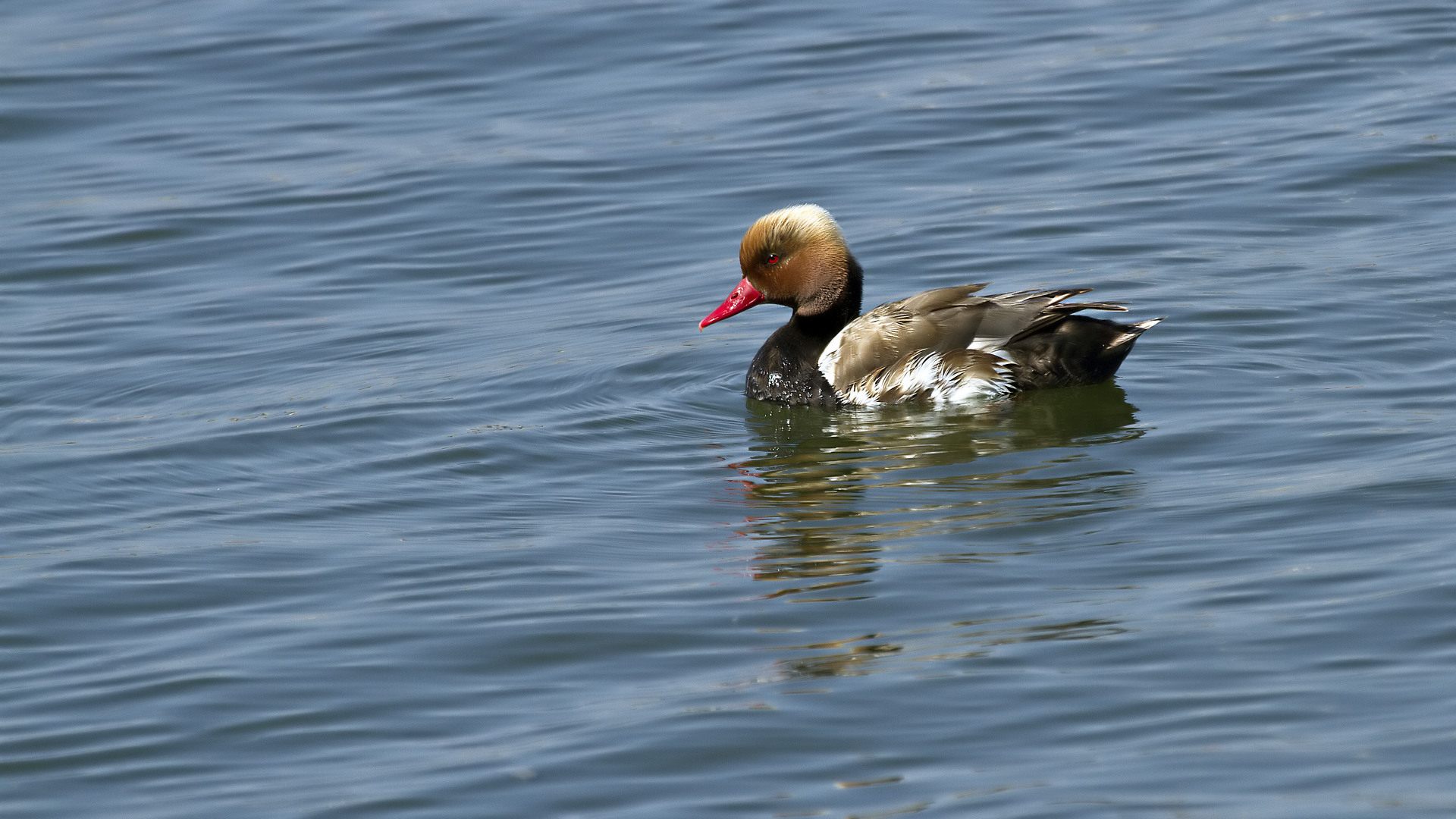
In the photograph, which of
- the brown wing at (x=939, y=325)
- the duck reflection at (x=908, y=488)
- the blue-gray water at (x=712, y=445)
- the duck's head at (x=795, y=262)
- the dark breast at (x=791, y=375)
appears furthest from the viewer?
the duck's head at (x=795, y=262)

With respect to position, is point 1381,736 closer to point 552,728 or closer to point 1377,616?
point 1377,616

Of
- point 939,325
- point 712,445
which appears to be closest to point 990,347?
point 939,325

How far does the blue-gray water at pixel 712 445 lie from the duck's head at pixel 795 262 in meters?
0.55

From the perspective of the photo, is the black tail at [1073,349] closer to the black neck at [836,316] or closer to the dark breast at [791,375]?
the dark breast at [791,375]

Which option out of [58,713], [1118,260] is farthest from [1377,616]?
[1118,260]

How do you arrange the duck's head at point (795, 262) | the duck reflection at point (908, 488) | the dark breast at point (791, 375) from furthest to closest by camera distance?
the duck's head at point (795, 262)
the dark breast at point (791, 375)
the duck reflection at point (908, 488)

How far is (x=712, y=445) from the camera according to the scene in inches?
353

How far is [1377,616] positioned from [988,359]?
334cm

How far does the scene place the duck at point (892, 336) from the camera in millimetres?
9164

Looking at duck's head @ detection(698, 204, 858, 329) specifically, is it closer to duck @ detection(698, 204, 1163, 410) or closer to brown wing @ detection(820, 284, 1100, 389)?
duck @ detection(698, 204, 1163, 410)

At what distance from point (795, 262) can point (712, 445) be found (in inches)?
53.6

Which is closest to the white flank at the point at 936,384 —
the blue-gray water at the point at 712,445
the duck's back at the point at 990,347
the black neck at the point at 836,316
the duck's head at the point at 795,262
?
the duck's back at the point at 990,347

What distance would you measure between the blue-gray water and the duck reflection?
0.03 meters

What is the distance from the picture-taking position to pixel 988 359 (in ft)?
30.1
